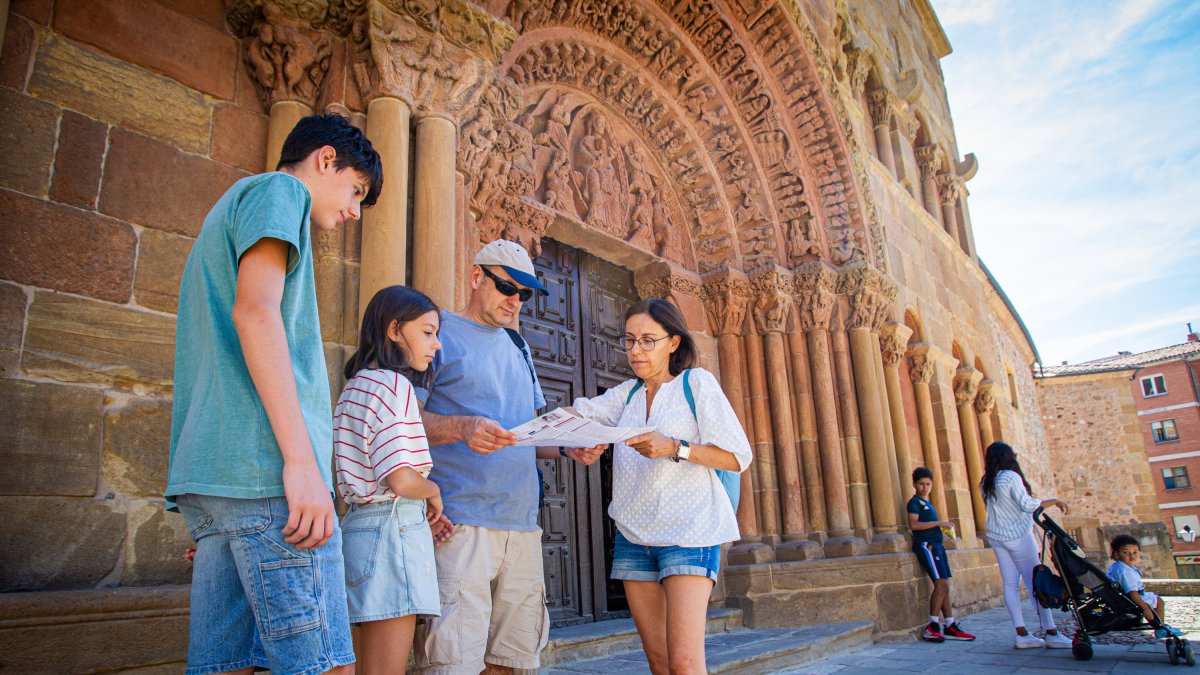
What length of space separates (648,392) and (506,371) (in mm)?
547

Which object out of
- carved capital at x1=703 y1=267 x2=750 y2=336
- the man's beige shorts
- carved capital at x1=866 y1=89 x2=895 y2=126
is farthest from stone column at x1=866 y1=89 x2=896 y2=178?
the man's beige shorts

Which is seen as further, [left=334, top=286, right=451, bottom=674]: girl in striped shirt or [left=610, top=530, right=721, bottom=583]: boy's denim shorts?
[left=610, top=530, right=721, bottom=583]: boy's denim shorts

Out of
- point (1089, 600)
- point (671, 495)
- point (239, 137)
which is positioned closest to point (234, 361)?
point (671, 495)

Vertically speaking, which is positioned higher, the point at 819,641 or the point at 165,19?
the point at 165,19

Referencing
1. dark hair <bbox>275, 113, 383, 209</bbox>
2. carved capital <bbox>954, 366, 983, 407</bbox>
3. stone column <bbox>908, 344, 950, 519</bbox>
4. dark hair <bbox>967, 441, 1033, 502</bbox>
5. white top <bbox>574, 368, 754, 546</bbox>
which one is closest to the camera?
dark hair <bbox>275, 113, 383, 209</bbox>

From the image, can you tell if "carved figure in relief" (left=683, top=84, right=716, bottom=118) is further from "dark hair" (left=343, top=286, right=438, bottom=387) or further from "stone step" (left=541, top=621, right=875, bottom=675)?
"dark hair" (left=343, top=286, right=438, bottom=387)

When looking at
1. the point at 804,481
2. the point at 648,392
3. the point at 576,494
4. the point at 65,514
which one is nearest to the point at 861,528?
the point at 804,481

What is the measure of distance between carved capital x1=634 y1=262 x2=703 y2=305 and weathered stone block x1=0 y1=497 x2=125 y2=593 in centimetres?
519

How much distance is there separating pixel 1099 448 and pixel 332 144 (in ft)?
115

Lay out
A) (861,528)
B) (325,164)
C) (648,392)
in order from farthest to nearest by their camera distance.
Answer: (861,528) < (648,392) < (325,164)

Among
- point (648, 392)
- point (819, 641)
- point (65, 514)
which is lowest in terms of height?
point (819, 641)

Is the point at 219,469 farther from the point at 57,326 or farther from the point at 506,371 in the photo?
the point at 57,326

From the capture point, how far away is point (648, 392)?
2.86m

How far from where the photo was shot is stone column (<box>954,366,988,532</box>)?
10.7 meters
